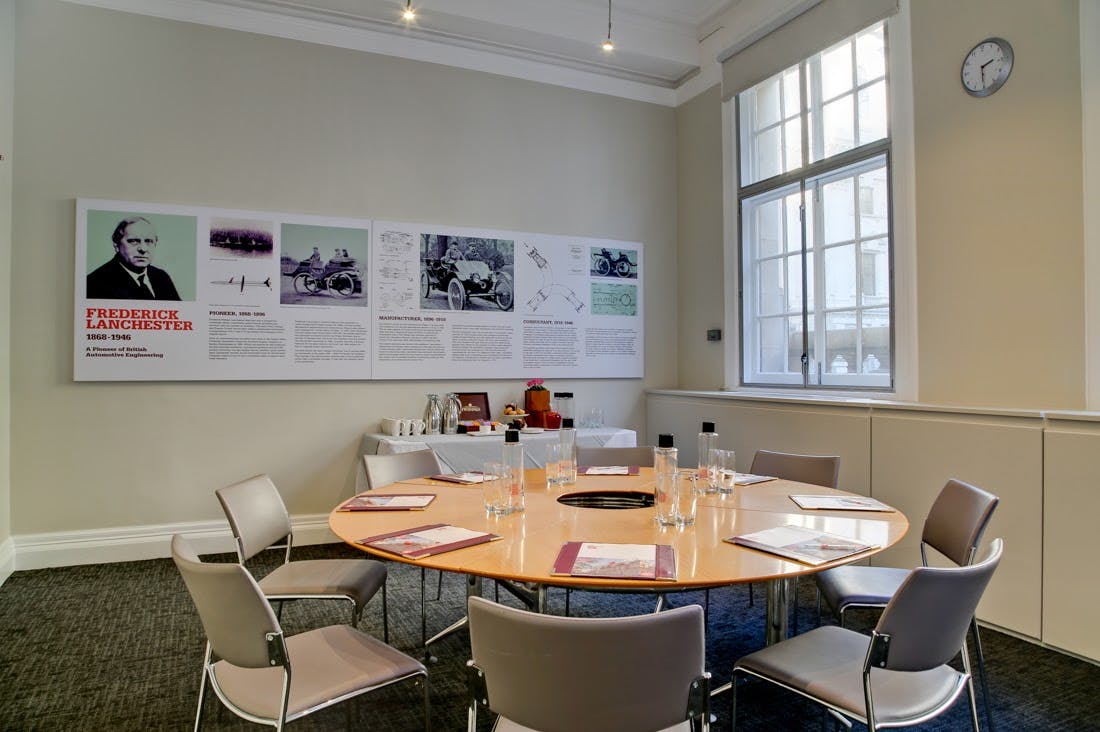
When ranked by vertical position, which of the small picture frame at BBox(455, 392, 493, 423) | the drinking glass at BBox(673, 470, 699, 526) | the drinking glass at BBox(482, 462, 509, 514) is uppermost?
the small picture frame at BBox(455, 392, 493, 423)

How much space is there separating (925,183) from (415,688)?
12.1 feet

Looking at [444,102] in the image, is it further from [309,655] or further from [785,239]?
[309,655]

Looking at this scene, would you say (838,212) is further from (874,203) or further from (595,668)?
(595,668)

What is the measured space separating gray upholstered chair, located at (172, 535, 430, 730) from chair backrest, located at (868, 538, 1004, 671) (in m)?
1.15

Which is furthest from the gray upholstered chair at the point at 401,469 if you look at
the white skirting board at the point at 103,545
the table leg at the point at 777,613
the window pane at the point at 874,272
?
the window pane at the point at 874,272

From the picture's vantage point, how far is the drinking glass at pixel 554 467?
2609mm

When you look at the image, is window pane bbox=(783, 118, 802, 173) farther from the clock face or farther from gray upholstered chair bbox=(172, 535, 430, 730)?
gray upholstered chair bbox=(172, 535, 430, 730)

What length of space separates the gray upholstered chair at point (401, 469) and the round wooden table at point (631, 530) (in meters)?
0.40

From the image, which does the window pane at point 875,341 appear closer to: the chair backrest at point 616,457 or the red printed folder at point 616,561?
the chair backrest at point 616,457

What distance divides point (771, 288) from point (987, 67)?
1981 millimetres

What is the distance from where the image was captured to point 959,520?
84.4 inches

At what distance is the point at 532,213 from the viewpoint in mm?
5168

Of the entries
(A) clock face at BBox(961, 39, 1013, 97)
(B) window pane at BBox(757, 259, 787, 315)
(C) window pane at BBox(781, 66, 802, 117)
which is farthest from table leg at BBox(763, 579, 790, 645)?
(C) window pane at BBox(781, 66, 802, 117)

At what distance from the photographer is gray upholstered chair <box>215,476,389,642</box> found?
2.22 metres
